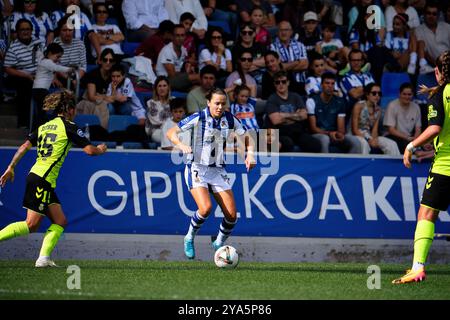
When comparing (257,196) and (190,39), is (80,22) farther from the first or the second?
(257,196)

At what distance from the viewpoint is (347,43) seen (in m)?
18.5

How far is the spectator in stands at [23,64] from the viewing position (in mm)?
15742

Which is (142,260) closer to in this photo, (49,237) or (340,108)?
(49,237)

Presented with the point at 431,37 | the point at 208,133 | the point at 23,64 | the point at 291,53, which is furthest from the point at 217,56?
the point at 208,133

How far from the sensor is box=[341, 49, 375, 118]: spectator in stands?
16.9 meters

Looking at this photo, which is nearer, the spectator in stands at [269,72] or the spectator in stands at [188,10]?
the spectator in stands at [269,72]

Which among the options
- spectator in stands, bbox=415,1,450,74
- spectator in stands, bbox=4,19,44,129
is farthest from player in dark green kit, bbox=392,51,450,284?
spectator in stands, bbox=415,1,450,74

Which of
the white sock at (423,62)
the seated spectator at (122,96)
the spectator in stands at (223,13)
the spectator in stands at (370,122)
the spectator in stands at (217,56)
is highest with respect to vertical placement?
the spectator in stands at (223,13)

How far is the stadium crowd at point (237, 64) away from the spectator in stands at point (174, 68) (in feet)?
0.06

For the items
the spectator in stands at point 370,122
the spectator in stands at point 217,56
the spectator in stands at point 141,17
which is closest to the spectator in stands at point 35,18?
the spectator in stands at point 141,17

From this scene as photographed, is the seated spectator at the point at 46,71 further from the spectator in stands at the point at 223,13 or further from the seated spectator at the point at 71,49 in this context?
the spectator in stands at the point at 223,13

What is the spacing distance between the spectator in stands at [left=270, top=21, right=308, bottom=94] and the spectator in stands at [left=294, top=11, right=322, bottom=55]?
544 mm

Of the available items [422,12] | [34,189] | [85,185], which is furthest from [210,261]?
[422,12]
